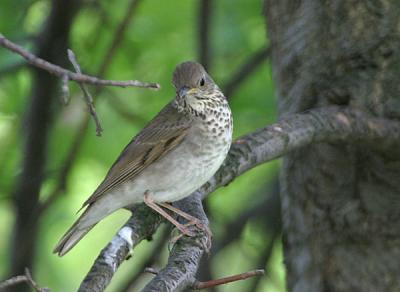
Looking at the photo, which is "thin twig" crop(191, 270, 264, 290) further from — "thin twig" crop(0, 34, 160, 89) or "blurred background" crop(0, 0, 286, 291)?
"blurred background" crop(0, 0, 286, 291)

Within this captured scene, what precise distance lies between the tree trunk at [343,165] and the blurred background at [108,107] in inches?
40.6

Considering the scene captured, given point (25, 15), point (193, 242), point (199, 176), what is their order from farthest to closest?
A: point (25, 15) < point (199, 176) < point (193, 242)

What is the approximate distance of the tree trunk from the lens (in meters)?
4.54

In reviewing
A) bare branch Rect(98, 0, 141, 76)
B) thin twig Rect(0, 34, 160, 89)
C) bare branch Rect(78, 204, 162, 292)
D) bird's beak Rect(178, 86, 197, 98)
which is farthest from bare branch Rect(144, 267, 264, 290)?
bare branch Rect(98, 0, 141, 76)

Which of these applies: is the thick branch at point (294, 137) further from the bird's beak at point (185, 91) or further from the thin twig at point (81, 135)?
the thin twig at point (81, 135)

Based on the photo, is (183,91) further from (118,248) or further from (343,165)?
(118,248)

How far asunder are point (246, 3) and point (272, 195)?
1428 mm

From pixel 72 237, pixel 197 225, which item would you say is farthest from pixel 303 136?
pixel 72 237

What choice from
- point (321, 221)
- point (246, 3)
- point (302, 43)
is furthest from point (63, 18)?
point (321, 221)

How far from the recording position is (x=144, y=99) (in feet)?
21.6

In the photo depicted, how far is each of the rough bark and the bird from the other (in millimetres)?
1150

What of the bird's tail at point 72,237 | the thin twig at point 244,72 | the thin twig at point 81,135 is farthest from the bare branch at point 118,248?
the thin twig at point 244,72

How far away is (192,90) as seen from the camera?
4789 mm

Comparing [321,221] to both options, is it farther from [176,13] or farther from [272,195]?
[176,13]
